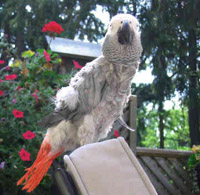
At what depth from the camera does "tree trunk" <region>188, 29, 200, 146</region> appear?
3.43 meters

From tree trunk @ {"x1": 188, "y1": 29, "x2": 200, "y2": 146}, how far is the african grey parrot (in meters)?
2.32

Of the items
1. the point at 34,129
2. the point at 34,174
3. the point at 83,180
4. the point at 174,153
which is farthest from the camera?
the point at 174,153

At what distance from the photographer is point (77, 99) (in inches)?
50.8

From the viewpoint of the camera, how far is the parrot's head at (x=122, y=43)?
4.03ft

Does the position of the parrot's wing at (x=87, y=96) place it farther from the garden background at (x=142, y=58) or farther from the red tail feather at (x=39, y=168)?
Result: the garden background at (x=142, y=58)

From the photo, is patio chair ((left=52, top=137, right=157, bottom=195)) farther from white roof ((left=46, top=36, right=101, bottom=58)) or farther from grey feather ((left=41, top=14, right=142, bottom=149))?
white roof ((left=46, top=36, right=101, bottom=58))

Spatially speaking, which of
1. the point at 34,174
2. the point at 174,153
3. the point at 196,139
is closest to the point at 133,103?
the point at 174,153

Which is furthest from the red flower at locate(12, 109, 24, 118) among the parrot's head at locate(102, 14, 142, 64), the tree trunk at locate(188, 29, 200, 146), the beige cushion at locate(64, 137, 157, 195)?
the tree trunk at locate(188, 29, 200, 146)

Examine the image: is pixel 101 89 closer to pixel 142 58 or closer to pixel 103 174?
pixel 103 174

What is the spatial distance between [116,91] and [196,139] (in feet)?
9.45

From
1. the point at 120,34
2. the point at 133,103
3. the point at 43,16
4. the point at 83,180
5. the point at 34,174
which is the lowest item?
the point at 34,174

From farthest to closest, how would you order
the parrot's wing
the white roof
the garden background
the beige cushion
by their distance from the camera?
the white roof → the garden background → the parrot's wing → the beige cushion

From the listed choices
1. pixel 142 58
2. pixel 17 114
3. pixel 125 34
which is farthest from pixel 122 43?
pixel 142 58

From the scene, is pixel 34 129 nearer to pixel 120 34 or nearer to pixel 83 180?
pixel 120 34
